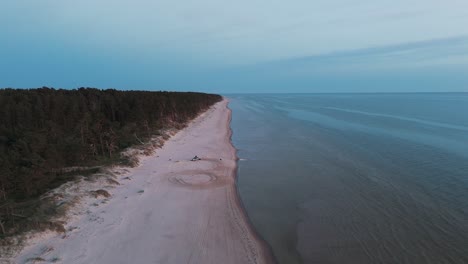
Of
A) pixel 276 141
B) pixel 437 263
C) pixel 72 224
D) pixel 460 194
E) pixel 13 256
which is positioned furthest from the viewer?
pixel 276 141

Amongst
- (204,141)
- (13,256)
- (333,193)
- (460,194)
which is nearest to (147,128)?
(204,141)

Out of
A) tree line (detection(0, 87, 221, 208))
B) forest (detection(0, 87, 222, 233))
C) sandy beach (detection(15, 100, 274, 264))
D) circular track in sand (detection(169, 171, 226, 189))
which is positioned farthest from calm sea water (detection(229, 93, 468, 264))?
tree line (detection(0, 87, 221, 208))

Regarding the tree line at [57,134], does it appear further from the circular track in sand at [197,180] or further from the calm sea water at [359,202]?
the calm sea water at [359,202]

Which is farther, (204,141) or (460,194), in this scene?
(204,141)

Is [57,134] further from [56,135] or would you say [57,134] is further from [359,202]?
[359,202]

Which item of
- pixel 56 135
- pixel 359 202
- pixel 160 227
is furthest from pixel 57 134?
pixel 359 202

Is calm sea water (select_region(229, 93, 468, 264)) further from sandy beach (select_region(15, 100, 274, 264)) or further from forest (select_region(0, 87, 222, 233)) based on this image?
forest (select_region(0, 87, 222, 233))

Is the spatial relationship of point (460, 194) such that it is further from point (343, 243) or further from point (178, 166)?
point (178, 166)
